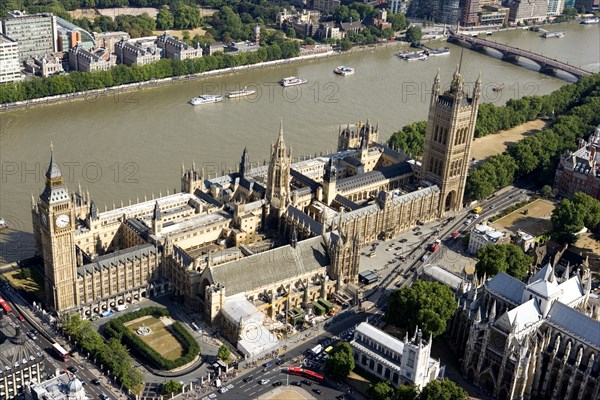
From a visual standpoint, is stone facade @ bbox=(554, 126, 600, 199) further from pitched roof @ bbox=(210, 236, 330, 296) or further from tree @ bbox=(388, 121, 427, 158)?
pitched roof @ bbox=(210, 236, 330, 296)

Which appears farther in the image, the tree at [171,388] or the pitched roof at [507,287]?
the pitched roof at [507,287]

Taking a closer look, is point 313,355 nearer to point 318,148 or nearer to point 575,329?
point 575,329

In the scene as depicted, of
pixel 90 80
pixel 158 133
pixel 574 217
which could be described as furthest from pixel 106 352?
pixel 90 80

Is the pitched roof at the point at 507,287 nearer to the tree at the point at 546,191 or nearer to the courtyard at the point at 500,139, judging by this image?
the tree at the point at 546,191

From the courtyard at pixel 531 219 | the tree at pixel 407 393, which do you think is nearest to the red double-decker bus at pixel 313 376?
the tree at pixel 407 393

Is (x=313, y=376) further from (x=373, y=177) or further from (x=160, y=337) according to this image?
(x=373, y=177)

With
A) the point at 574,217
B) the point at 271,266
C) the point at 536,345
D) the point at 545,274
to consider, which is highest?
the point at 545,274
